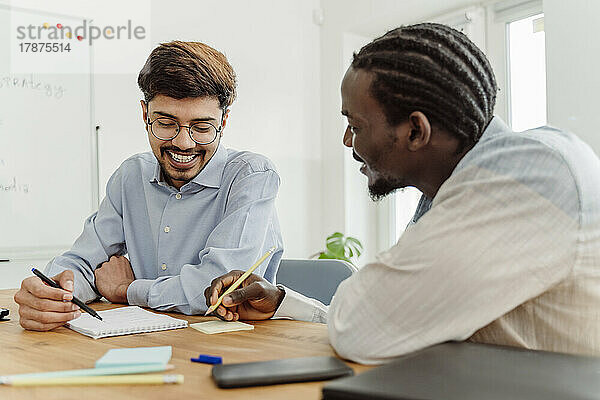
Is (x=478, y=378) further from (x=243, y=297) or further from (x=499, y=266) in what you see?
(x=243, y=297)

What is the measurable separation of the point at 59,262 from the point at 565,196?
1.33 metres

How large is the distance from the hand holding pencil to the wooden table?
0.04 m

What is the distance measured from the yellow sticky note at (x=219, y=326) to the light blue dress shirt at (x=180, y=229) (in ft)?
0.66

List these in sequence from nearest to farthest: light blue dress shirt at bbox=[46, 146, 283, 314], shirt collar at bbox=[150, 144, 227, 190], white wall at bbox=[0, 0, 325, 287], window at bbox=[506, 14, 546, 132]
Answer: light blue dress shirt at bbox=[46, 146, 283, 314], shirt collar at bbox=[150, 144, 227, 190], window at bbox=[506, 14, 546, 132], white wall at bbox=[0, 0, 325, 287]

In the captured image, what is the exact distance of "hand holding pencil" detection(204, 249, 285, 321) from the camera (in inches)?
50.1

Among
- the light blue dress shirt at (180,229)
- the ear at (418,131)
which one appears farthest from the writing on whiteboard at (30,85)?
the ear at (418,131)

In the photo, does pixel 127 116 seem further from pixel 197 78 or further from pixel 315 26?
pixel 197 78

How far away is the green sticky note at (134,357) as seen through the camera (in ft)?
2.84

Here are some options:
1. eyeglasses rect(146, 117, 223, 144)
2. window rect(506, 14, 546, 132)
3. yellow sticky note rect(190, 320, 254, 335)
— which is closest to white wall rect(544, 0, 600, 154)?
window rect(506, 14, 546, 132)

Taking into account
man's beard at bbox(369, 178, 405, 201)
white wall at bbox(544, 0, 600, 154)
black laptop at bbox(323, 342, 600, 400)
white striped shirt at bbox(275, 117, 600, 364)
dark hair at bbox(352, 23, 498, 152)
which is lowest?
black laptop at bbox(323, 342, 600, 400)

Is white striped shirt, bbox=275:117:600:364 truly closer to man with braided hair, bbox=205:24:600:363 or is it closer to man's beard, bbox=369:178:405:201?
man with braided hair, bbox=205:24:600:363

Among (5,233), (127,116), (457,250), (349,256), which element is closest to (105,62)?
(127,116)

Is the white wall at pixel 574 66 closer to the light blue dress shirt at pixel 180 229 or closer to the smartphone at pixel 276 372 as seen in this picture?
the light blue dress shirt at pixel 180 229

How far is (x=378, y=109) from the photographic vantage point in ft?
3.46
